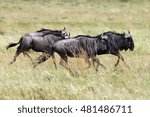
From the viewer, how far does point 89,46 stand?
1270 cm

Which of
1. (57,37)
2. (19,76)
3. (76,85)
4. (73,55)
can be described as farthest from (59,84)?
(57,37)

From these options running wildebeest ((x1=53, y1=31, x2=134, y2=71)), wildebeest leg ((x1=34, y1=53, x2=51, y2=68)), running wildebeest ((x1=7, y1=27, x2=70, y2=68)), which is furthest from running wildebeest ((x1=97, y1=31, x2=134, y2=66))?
wildebeest leg ((x1=34, y1=53, x2=51, y2=68))

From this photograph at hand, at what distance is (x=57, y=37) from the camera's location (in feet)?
45.2

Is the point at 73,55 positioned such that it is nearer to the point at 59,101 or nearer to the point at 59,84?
the point at 59,84

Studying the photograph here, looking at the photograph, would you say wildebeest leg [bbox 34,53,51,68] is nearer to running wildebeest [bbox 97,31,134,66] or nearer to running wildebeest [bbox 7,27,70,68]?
running wildebeest [bbox 7,27,70,68]

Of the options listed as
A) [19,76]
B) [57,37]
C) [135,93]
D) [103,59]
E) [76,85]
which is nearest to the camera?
[135,93]

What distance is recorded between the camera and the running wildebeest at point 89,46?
12453 millimetres

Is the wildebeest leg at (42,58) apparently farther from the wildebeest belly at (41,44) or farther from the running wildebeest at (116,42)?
the running wildebeest at (116,42)

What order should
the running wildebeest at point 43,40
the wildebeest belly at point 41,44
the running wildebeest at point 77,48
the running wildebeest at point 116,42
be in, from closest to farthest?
the running wildebeest at point 77,48
the running wildebeest at point 116,42
the running wildebeest at point 43,40
the wildebeest belly at point 41,44

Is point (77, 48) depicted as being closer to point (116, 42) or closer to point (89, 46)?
point (89, 46)

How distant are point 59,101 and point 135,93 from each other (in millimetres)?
1716

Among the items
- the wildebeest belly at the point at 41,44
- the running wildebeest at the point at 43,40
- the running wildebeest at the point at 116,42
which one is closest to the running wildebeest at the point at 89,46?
the running wildebeest at the point at 116,42

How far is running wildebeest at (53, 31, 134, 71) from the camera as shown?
12453 millimetres

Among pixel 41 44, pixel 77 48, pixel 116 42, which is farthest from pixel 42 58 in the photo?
pixel 116 42
